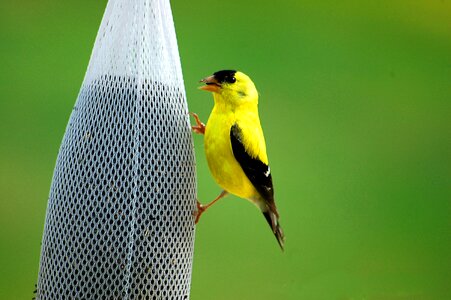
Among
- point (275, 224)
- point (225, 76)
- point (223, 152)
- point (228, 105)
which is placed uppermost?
point (225, 76)

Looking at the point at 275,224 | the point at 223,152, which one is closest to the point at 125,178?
the point at 223,152

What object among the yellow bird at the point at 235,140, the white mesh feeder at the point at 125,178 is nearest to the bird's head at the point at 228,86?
the yellow bird at the point at 235,140

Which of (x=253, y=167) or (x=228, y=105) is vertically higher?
(x=228, y=105)

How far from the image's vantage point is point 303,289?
4812 millimetres

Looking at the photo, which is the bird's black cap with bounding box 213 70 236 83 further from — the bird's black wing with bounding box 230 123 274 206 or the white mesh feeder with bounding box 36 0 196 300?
the white mesh feeder with bounding box 36 0 196 300

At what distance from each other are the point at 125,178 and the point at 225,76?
2.51ft

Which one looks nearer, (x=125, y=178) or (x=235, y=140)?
(x=125, y=178)

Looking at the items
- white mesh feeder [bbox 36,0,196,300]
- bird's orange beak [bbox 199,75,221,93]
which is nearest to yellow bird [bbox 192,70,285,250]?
bird's orange beak [bbox 199,75,221,93]

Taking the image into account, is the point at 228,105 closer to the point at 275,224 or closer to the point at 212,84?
the point at 212,84

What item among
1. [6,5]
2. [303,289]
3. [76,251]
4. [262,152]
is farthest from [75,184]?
[6,5]

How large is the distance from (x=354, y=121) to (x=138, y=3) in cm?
299

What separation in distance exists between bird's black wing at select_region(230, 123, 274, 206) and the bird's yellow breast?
0.7 inches

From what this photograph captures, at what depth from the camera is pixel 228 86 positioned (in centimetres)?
312

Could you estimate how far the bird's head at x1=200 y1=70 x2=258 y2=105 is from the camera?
10.2 feet
